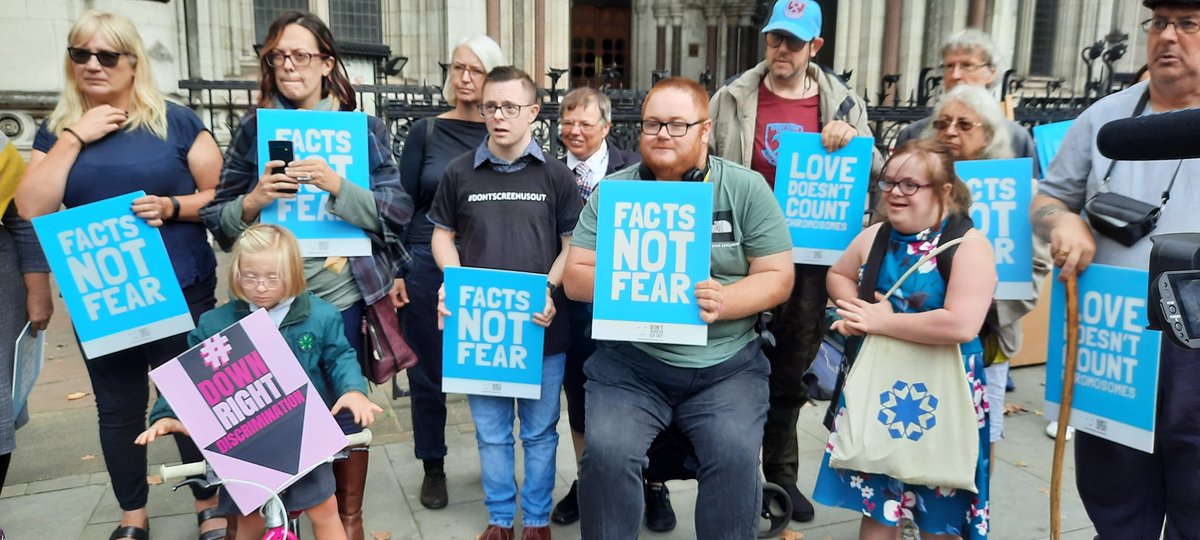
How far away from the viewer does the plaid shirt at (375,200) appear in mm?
3004

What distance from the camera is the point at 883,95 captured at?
24.5 ft

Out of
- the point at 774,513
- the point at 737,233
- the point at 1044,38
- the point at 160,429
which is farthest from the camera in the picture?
the point at 1044,38

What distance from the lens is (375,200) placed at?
301 cm

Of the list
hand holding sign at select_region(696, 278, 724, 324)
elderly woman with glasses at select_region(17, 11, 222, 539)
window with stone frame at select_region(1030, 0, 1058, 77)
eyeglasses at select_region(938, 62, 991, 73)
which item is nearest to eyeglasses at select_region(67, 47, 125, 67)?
elderly woman with glasses at select_region(17, 11, 222, 539)

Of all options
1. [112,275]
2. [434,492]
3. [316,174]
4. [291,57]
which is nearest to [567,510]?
[434,492]

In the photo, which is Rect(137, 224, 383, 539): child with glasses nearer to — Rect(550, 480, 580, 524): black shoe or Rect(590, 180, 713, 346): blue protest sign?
Rect(590, 180, 713, 346): blue protest sign

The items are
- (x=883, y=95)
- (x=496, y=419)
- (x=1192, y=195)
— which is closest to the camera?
(x=1192, y=195)

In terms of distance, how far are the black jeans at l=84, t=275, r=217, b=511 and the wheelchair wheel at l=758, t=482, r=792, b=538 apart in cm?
236

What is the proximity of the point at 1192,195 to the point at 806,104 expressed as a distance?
155cm

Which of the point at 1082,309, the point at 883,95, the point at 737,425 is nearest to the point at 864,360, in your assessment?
the point at 737,425

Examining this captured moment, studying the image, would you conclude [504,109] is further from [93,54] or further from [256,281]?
[93,54]

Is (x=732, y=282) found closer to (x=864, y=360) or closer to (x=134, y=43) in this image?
(x=864, y=360)

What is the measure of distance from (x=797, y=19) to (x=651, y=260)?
1.35m

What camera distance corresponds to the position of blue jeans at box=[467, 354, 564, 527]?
3230mm
